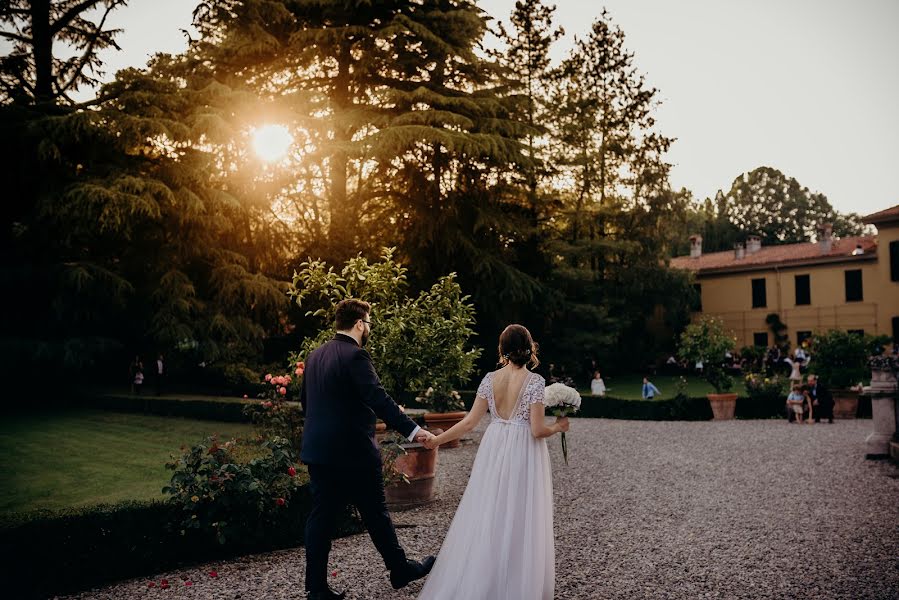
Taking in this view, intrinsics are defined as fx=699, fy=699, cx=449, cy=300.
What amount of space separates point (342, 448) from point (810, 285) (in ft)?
126

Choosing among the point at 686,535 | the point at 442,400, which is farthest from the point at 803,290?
the point at 686,535

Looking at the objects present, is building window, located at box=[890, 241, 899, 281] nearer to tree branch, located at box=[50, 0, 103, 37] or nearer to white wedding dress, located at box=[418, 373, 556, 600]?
tree branch, located at box=[50, 0, 103, 37]

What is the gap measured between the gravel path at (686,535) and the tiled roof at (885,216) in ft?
77.0

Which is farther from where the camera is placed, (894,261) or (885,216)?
(894,261)

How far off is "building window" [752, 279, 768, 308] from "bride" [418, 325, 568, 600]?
3834 centimetres

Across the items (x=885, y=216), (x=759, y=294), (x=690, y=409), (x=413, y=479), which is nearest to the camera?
(x=413, y=479)

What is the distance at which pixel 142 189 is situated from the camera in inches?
692

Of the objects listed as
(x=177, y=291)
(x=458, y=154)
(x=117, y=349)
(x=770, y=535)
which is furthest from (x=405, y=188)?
(x=770, y=535)

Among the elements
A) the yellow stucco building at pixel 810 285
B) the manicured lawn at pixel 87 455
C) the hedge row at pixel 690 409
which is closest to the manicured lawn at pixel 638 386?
the hedge row at pixel 690 409

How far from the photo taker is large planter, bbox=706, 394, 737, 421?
17802mm

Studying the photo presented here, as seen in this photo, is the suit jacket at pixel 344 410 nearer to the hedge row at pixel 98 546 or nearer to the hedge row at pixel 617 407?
the hedge row at pixel 98 546

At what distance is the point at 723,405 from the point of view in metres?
17.8

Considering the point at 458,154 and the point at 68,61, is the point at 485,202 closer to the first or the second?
the point at 458,154

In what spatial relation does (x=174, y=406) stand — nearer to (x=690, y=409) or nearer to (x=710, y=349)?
(x=690, y=409)
